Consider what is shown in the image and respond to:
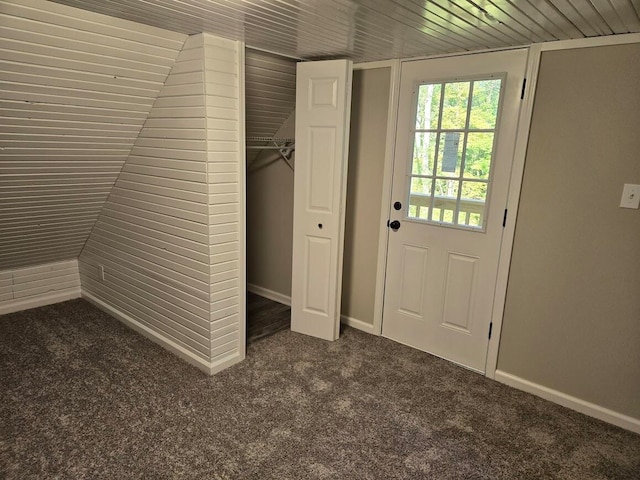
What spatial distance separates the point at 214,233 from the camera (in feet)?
7.82

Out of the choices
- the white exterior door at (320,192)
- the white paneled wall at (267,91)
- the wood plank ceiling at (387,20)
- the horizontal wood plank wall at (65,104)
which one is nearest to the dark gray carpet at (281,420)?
the white exterior door at (320,192)

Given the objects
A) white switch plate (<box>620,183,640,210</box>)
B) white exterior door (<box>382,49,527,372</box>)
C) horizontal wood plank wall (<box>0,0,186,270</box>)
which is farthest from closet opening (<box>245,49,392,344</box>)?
white switch plate (<box>620,183,640,210</box>)

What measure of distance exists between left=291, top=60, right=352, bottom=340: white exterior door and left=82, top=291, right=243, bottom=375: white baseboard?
0.65 m

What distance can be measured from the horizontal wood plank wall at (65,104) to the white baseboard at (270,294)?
60.1 inches

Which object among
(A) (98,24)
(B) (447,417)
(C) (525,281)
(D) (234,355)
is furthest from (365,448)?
(A) (98,24)

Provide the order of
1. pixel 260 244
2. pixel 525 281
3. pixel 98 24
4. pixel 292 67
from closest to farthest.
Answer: pixel 98 24 → pixel 525 281 → pixel 292 67 → pixel 260 244

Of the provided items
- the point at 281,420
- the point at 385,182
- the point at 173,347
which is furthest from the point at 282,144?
the point at 281,420

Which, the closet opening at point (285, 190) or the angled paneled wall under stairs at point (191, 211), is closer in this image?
the angled paneled wall under stairs at point (191, 211)

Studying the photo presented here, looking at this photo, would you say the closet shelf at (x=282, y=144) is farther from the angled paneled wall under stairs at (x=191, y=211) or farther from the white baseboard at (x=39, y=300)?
the white baseboard at (x=39, y=300)

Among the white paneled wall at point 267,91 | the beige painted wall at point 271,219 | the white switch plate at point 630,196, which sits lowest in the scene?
the beige painted wall at point 271,219

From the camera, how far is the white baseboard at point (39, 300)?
3279 millimetres

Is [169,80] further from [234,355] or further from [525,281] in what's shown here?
[525,281]

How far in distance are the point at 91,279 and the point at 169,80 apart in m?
1.99

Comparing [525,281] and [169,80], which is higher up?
[169,80]
